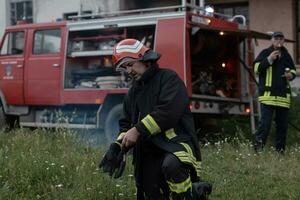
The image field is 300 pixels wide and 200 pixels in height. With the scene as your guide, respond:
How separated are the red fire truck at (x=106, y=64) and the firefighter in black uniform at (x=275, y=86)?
1423 millimetres

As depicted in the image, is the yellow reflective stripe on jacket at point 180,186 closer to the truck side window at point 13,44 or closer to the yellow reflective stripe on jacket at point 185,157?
the yellow reflective stripe on jacket at point 185,157

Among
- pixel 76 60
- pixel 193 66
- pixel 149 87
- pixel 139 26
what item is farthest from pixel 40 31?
pixel 149 87

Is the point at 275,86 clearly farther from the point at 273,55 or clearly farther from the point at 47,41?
the point at 47,41

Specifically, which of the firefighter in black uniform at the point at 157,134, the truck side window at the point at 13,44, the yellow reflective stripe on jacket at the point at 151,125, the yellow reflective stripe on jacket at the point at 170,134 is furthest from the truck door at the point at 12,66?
the yellow reflective stripe on jacket at the point at 151,125

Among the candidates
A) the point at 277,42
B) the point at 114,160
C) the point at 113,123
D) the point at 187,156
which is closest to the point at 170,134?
the point at 187,156

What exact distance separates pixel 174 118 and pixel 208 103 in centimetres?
579

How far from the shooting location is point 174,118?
187 inches

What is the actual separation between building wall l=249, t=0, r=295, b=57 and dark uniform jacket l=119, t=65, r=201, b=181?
457 inches

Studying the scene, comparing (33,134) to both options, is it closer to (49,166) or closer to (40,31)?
(49,166)

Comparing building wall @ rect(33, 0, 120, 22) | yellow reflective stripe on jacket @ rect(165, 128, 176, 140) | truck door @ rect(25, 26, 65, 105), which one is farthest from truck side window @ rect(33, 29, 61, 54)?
yellow reflective stripe on jacket @ rect(165, 128, 176, 140)

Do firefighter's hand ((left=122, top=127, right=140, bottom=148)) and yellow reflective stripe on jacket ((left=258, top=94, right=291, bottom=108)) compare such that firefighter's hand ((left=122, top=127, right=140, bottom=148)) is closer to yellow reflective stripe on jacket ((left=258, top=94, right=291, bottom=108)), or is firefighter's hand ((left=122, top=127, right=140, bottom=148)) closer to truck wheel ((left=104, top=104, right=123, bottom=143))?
yellow reflective stripe on jacket ((left=258, top=94, right=291, bottom=108))

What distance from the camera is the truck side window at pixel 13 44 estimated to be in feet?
40.5

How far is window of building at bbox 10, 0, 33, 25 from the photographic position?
2055cm

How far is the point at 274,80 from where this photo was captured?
8844 millimetres
